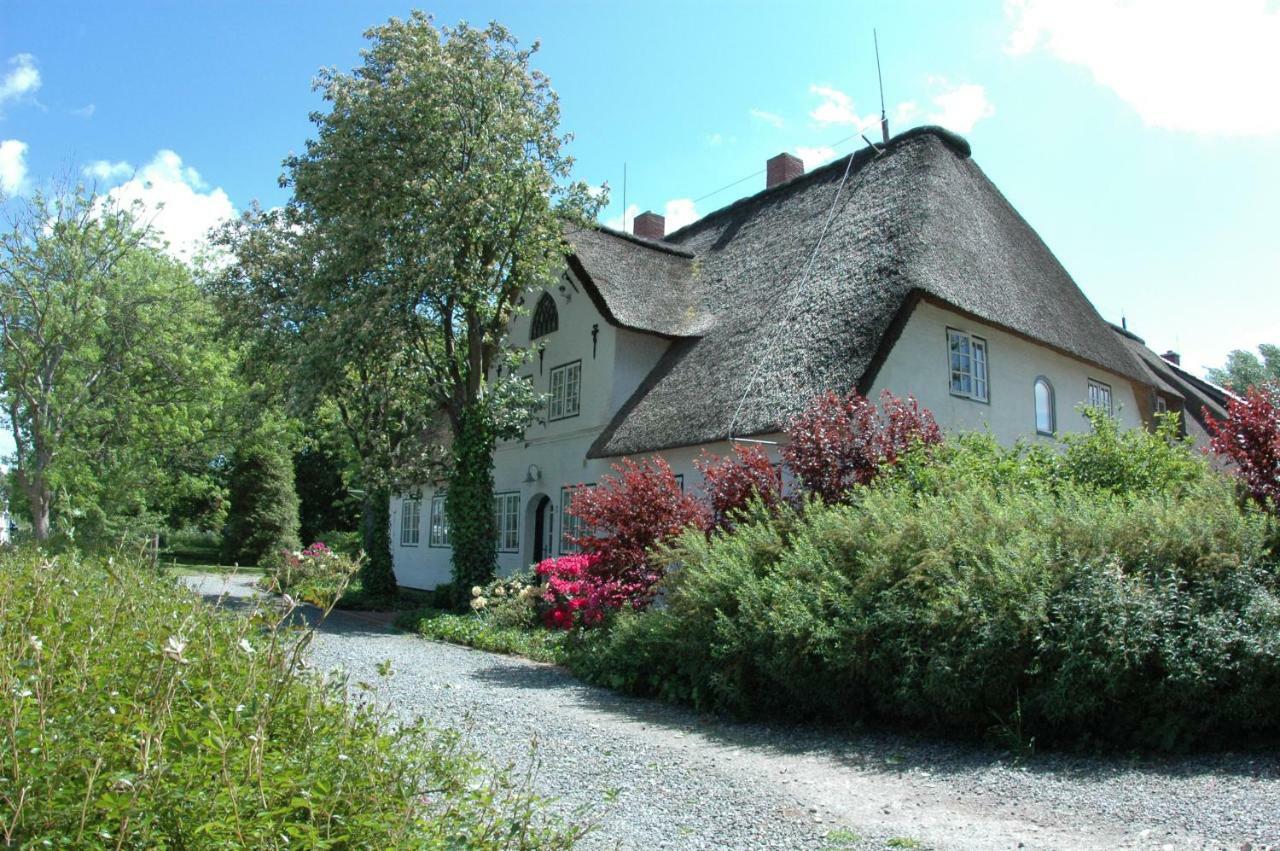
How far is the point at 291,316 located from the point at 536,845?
1652 cm

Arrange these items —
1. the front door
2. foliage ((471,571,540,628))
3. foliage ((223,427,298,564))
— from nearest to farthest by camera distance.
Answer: foliage ((471,571,540,628)) → the front door → foliage ((223,427,298,564))

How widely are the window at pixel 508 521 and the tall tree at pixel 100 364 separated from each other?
10280mm

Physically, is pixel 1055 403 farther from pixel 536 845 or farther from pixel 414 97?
pixel 536 845

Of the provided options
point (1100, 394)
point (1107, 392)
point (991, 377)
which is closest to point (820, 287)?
point (991, 377)

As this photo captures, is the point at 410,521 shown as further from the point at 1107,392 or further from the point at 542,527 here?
the point at 1107,392

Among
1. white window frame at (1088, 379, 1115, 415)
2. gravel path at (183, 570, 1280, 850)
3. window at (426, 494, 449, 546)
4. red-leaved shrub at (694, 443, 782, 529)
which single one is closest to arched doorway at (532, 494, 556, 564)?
window at (426, 494, 449, 546)

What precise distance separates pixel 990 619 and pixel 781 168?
1850cm

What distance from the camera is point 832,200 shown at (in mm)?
18734

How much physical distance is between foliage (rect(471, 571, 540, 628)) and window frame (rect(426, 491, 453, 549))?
9607mm

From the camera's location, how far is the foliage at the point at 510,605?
14695 mm

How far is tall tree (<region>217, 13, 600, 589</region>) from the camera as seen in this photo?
16.3 metres

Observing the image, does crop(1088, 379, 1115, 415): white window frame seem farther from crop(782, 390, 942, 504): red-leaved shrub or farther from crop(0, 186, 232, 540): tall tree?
crop(0, 186, 232, 540): tall tree

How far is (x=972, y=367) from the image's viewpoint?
53.4 ft

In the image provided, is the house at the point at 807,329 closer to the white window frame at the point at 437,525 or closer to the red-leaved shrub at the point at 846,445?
the red-leaved shrub at the point at 846,445
